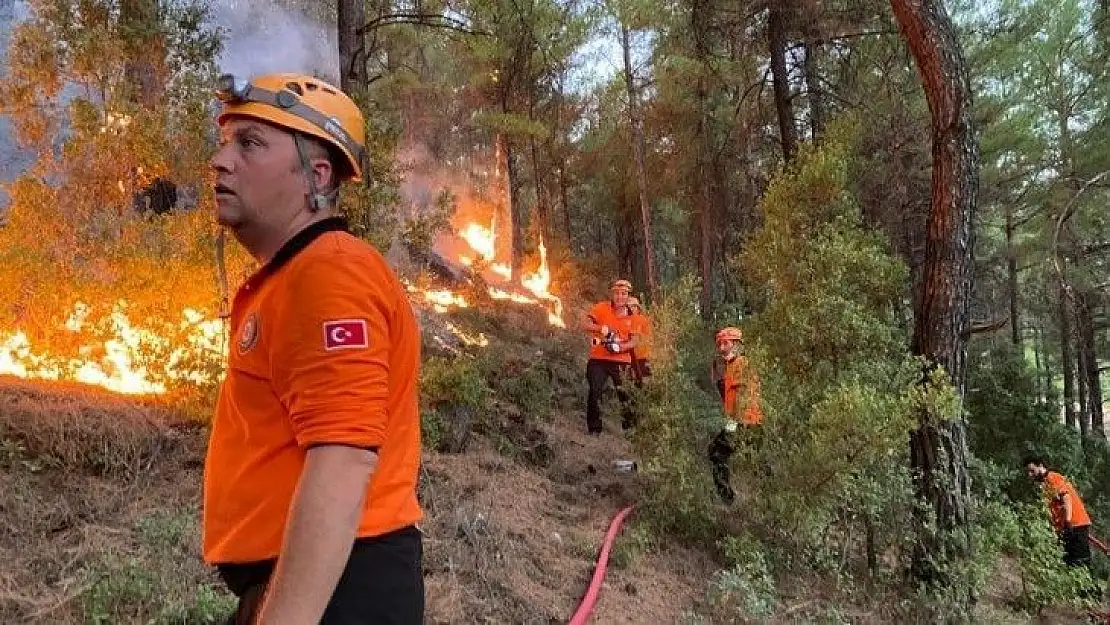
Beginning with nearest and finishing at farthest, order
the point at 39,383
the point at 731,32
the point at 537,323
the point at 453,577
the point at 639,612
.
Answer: the point at 453,577 < the point at 639,612 < the point at 39,383 < the point at 731,32 < the point at 537,323

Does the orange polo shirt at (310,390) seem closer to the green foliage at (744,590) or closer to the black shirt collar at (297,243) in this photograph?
the black shirt collar at (297,243)

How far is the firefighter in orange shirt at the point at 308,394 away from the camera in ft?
4.28

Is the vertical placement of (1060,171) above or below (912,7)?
above

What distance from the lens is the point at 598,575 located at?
582cm

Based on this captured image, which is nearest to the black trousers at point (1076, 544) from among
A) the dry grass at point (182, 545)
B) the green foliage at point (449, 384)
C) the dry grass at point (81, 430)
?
the dry grass at point (182, 545)

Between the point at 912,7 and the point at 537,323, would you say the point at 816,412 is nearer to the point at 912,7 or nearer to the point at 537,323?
the point at 912,7

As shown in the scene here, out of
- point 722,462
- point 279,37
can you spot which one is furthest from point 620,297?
point 279,37

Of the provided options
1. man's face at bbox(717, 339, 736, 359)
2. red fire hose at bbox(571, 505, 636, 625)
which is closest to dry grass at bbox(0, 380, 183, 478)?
red fire hose at bbox(571, 505, 636, 625)

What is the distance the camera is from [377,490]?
1.51 m

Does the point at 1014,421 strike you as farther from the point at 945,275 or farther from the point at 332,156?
the point at 332,156

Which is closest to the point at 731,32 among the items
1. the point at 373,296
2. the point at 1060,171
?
the point at 373,296

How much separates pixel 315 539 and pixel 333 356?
317 mm

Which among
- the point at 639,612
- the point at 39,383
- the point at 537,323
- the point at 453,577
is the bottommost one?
the point at 639,612

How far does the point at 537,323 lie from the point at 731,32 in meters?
9.10
